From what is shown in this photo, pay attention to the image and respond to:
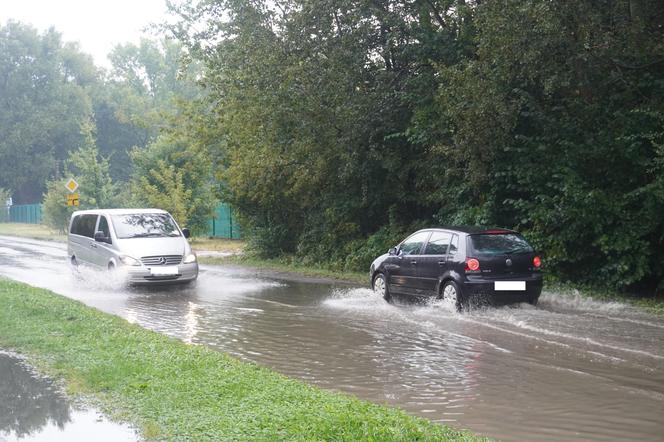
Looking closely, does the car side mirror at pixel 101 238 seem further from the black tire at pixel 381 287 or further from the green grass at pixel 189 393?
the green grass at pixel 189 393

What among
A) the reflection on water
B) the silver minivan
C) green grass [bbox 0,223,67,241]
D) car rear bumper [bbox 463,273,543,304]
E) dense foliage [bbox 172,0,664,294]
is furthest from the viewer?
green grass [bbox 0,223,67,241]

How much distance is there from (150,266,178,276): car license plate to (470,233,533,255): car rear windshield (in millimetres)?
7258

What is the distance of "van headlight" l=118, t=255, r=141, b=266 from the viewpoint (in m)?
16.5

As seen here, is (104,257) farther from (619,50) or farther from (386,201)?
(619,50)

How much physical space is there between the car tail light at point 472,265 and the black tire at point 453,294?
376 mm

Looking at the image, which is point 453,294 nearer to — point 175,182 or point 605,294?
point 605,294

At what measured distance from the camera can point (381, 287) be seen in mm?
15094

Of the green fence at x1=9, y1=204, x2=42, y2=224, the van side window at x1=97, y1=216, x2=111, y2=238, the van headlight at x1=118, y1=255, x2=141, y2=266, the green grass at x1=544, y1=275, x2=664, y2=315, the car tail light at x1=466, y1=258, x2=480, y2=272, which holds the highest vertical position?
the green fence at x1=9, y1=204, x2=42, y2=224

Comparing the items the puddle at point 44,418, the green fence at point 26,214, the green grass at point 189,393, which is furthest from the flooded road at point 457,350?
the green fence at point 26,214

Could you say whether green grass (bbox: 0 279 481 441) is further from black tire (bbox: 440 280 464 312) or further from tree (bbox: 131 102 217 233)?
tree (bbox: 131 102 217 233)

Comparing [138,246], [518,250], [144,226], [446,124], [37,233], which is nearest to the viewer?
[518,250]

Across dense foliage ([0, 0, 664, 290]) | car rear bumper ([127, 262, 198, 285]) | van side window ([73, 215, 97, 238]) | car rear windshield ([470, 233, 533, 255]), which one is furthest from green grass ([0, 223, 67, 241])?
car rear windshield ([470, 233, 533, 255])

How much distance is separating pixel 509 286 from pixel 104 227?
10228 millimetres

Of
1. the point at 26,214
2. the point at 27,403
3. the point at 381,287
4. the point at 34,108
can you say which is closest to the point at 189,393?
the point at 27,403
